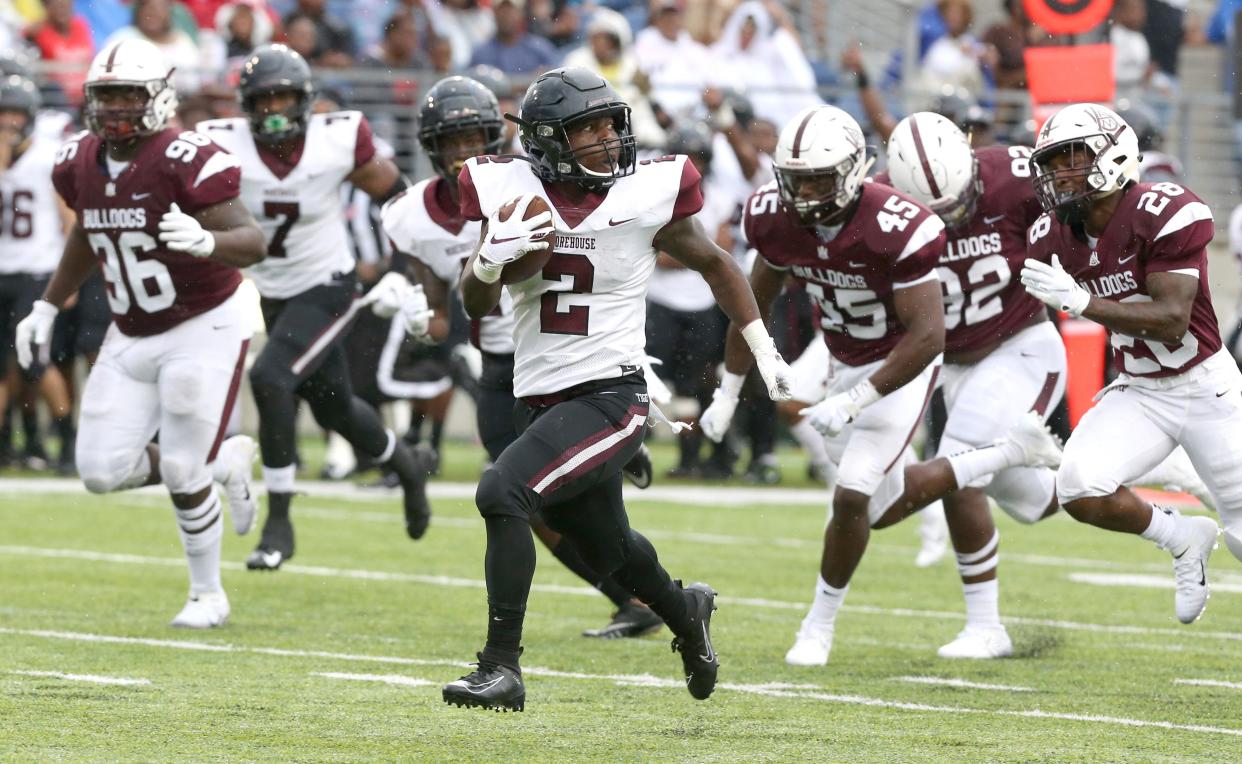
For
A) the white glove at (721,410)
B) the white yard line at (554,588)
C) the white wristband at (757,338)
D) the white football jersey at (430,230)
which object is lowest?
the white yard line at (554,588)

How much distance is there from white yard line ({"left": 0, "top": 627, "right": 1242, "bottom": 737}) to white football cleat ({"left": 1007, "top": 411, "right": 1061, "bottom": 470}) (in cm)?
125

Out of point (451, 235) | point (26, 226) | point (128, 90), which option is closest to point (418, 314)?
point (451, 235)

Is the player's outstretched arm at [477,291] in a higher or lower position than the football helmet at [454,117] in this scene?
higher

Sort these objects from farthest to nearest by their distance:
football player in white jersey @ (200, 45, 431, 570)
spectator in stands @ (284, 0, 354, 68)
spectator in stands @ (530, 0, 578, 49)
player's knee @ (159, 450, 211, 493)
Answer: spectator in stands @ (530, 0, 578, 49), spectator in stands @ (284, 0, 354, 68), football player in white jersey @ (200, 45, 431, 570), player's knee @ (159, 450, 211, 493)

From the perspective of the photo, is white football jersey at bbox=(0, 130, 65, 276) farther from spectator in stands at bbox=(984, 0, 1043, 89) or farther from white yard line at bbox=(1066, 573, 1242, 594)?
spectator in stands at bbox=(984, 0, 1043, 89)

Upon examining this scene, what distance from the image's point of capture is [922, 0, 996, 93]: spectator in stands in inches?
556

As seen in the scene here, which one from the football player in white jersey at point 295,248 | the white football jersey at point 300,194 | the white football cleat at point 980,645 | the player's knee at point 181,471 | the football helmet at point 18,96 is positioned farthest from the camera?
the football helmet at point 18,96

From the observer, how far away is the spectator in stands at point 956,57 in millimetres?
14117

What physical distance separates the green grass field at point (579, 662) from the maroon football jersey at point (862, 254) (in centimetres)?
106

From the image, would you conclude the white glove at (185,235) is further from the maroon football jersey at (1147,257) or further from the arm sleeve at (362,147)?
the maroon football jersey at (1147,257)

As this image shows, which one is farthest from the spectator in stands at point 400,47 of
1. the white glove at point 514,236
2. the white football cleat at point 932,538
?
the white glove at point 514,236

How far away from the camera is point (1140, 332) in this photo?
17.5 ft

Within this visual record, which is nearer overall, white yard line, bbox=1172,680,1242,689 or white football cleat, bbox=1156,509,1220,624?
white yard line, bbox=1172,680,1242,689

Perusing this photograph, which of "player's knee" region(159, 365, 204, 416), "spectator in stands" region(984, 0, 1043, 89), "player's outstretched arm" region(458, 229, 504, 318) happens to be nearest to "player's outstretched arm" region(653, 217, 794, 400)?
"player's outstretched arm" region(458, 229, 504, 318)
